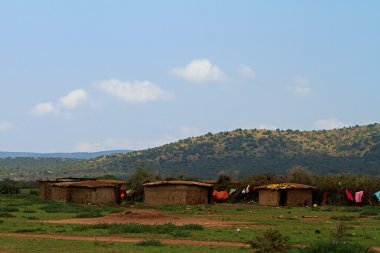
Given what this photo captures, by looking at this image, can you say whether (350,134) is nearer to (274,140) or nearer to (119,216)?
(274,140)

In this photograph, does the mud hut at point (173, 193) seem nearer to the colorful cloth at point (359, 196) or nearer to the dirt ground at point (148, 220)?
the colorful cloth at point (359, 196)

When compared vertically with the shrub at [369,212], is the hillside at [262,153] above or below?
above

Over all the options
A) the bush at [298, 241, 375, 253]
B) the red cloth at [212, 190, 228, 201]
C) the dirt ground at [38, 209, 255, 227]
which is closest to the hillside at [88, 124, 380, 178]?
the red cloth at [212, 190, 228, 201]

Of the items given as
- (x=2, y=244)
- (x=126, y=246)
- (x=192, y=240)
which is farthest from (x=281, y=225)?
(x=2, y=244)

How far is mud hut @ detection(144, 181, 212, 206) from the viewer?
48.3 metres

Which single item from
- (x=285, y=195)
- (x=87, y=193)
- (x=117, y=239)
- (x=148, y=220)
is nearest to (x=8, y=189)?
(x=87, y=193)

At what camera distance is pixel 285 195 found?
48750 millimetres

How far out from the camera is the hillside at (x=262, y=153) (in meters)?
107

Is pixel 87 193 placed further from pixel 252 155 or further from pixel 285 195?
pixel 252 155

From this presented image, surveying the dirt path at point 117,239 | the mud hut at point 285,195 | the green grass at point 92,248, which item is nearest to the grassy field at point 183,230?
the green grass at point 92,248

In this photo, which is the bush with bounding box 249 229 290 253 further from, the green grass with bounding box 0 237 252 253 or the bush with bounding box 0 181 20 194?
the bush with bounding box 0 181 20 194

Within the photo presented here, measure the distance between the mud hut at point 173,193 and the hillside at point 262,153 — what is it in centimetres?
5225

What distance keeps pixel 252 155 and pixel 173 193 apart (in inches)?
2769

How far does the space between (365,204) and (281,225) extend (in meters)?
20.3
